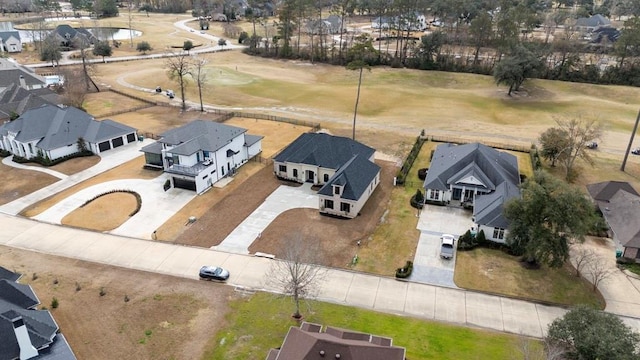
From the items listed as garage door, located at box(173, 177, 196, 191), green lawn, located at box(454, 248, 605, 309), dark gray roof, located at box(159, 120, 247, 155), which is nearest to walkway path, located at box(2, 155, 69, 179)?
dark gray roof, located at box(159, 120, 247, 155)

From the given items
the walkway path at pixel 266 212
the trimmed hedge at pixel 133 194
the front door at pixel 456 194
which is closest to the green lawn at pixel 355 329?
the walkway path at pixel 266 212

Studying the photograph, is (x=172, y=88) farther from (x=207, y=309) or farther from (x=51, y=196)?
(x=207, y=309)

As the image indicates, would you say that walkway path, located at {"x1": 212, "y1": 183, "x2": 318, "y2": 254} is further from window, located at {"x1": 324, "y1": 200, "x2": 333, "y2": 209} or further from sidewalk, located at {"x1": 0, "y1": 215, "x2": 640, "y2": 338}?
sidewalk, located at {"x1": 0, "y1": 215, "x2": 640, "y2": 338}

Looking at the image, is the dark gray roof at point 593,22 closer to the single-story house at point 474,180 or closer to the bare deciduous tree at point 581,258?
the single-story house at point 474,180

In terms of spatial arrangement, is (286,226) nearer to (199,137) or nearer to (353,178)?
(353,178)

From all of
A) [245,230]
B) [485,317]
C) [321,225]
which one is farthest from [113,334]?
[485,317]
